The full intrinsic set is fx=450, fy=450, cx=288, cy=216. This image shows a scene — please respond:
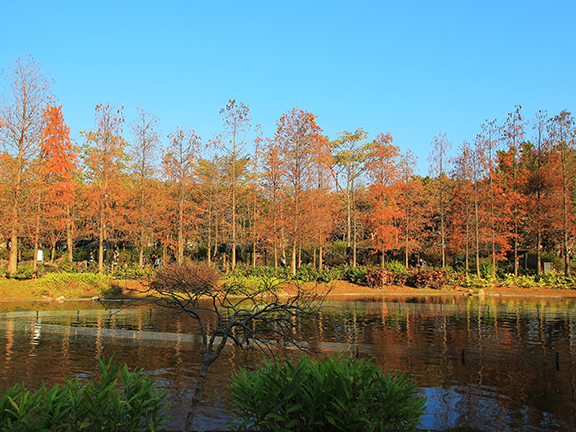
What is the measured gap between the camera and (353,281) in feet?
109

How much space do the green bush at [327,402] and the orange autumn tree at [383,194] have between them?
1227 inches

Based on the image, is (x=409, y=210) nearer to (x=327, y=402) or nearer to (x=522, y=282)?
(x=522, y=282)

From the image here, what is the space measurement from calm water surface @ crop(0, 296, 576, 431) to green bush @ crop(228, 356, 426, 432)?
163 cm

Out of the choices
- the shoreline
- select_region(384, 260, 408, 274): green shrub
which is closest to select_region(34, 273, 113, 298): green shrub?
the shoreline

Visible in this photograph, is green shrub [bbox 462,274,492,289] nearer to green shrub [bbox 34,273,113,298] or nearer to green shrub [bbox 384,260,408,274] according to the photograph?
green shrub [bbox 384,260,408,274]

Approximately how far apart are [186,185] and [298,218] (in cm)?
855

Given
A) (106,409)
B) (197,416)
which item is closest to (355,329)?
(197,416)

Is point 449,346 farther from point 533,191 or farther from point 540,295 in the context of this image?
point 533,191

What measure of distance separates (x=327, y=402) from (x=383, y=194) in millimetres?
32925

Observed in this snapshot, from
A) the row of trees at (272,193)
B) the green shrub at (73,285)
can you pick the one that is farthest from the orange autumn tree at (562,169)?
the green shrub at (73,285)

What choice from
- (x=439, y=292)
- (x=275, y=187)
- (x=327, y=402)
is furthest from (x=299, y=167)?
(x=327, y=402)

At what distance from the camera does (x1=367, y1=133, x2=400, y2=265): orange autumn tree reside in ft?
121

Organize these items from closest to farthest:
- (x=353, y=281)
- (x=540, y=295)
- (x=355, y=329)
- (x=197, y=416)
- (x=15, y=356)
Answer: (x=197, y=416) < (x=15, y=356) < (x=355, y=329) < (x=540, y=295) < (x=353, y=281)

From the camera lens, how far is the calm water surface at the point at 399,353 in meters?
8.16
